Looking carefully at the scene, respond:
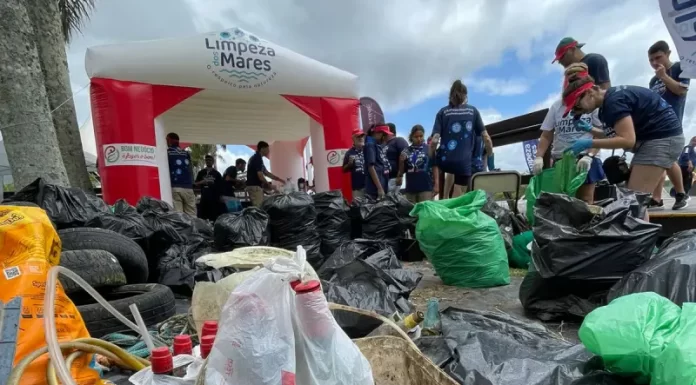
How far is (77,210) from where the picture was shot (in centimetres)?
287

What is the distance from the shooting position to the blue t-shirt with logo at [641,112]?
8.26ft

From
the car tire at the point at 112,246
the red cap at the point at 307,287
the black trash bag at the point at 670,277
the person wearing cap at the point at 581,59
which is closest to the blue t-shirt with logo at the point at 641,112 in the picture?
the person wearing cap at the point at 581,59

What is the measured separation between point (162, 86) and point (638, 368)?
5.74m

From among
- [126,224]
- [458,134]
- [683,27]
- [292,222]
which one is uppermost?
[683,27]

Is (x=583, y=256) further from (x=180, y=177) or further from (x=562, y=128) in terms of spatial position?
(x=180, y=177)

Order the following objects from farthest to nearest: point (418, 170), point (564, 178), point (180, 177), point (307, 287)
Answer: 1. point (180, 177)
2. point (418, 170)
3. point (564, 178)
4. point (307, 287)

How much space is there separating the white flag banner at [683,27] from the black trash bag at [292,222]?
11.0 feet

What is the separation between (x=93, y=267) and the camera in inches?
75.0

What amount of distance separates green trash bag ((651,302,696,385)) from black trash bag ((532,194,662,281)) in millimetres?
911

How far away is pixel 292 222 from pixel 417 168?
2120 millimetres

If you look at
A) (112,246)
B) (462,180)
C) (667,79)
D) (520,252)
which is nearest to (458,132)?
(462,180)

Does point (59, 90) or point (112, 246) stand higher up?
point (59, 90)

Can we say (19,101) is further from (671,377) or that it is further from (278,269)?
(671,377)

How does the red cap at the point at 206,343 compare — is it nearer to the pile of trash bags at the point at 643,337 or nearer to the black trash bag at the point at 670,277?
the pile of trash bags at the point at 643,337
